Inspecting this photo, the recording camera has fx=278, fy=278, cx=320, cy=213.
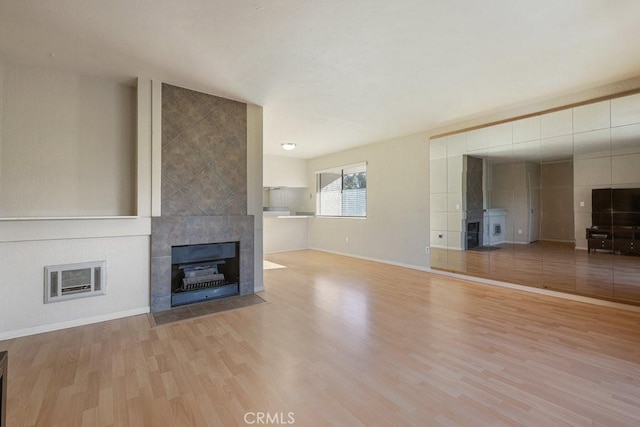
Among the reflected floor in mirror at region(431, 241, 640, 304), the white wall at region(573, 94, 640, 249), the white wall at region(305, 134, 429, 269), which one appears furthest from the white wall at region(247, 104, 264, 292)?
the white wall at region(573, 94, 640, 249)

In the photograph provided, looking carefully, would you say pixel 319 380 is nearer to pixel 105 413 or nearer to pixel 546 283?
pixel 105 413

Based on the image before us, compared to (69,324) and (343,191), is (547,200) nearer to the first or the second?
(343,191)

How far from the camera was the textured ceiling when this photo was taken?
6.99 feet

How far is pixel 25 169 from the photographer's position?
2.88 meters

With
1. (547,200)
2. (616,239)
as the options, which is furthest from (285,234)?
(616,239)

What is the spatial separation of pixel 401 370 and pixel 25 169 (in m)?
4.08

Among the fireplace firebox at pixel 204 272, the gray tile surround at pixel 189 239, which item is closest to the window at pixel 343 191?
the gray tile surround at pixel 189 239

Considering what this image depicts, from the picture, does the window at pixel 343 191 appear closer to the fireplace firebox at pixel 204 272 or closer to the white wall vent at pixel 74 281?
the fireplace firebox at pixel 204 272

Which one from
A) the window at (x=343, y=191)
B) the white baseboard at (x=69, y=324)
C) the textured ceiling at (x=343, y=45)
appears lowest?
the white baseboard at (x=69, y=324)

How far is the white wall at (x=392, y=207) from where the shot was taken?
5.45 metres

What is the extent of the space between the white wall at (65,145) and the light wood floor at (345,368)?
53.8 inches

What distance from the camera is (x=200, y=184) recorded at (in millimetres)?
3641

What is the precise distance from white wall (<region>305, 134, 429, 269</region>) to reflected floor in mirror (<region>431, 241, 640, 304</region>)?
835mm

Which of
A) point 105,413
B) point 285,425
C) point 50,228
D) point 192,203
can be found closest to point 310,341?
point 285,425
